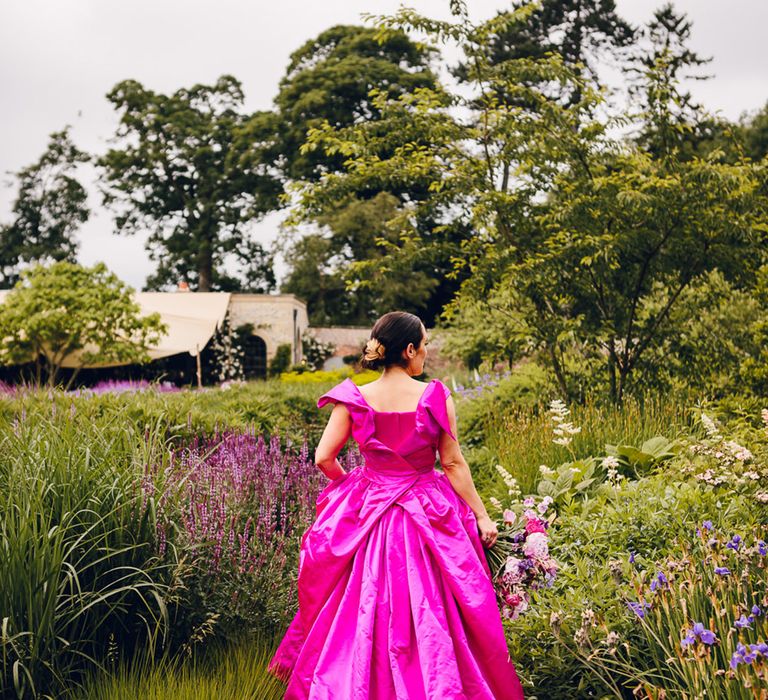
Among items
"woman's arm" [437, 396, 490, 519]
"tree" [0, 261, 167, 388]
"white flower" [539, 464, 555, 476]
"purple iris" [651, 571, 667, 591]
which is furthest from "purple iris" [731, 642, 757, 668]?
"tree" [0, 261, 167, 388]

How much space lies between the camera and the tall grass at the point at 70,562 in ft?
8.95

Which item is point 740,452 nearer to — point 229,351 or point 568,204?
point 568,204

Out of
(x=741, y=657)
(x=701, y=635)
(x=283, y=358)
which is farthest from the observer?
(x=283, y=358)

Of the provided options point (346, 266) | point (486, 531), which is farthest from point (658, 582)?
point (346, 266)

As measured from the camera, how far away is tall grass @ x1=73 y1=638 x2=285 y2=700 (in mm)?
2740

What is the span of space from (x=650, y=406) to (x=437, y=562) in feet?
16.5

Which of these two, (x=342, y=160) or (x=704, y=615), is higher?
(x=342, y=160)

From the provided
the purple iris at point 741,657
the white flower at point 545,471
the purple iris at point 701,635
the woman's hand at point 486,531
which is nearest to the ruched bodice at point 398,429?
the woman's hand at point 486,531

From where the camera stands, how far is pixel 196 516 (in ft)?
11.7

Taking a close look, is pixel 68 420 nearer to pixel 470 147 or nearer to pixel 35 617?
pixel 35 617

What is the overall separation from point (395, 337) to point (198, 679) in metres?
1.49

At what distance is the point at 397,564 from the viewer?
273cm

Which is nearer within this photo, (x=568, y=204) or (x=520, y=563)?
(x=520, y=563)

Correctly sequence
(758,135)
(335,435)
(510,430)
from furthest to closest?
1. (758,135)
2. (510,430)
3. (335,435)
